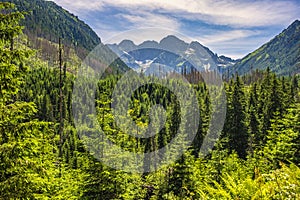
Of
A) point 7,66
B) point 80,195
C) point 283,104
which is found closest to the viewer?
point 7,66

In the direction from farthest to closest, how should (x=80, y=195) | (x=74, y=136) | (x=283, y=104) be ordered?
(x=74, y=136) < (x=283, y=104) < (x=80, y=195)

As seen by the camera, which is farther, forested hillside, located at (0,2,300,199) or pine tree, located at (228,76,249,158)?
pine tree, located at (228,76,249,158)

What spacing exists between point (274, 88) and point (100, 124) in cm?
3042

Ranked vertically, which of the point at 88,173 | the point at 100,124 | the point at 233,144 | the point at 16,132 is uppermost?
the point at 16,132

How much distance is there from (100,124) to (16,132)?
36.8 ft

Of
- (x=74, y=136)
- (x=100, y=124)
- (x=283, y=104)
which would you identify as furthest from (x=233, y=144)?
(x=74, y=136)

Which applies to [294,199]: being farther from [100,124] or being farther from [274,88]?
[274,88]

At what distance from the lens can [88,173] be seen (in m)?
18.6

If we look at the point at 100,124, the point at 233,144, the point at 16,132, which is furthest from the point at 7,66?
the point at 233,144

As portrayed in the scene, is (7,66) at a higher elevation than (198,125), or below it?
higher

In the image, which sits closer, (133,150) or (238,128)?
(133,150)

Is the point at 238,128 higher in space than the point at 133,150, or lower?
higher

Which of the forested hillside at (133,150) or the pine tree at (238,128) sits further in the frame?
the pine tree at (238,128)

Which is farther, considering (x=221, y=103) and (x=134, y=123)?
(x=221, y=103)
